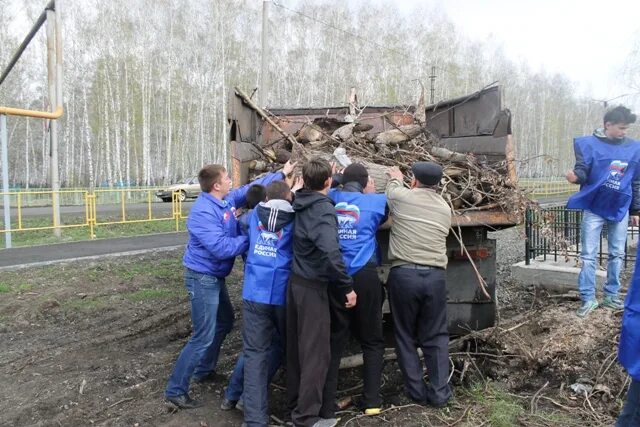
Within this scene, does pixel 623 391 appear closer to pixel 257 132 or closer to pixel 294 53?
pixel 257 132

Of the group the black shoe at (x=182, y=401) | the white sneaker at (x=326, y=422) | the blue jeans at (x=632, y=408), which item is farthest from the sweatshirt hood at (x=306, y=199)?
the blue jeans at (x=632, y=408)

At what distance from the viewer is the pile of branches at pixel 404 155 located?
452 cm

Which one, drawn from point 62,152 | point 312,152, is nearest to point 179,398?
point 312,152

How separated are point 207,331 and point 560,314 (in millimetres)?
3179

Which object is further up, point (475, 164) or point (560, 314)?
point (475, 164)

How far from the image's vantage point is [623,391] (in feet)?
11.6

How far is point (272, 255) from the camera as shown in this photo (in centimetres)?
349

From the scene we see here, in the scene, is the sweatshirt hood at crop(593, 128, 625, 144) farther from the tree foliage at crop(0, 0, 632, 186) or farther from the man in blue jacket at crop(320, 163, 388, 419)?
the tree foliage at crop(0, 0, 632, 186)

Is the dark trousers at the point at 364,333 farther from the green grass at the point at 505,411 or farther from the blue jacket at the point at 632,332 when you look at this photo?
the blue jacket at the point at 632,332

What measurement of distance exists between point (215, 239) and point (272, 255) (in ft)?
1.53

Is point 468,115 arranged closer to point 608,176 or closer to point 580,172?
point 580,172

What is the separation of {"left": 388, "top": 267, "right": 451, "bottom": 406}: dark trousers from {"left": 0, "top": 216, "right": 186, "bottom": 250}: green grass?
386 inches

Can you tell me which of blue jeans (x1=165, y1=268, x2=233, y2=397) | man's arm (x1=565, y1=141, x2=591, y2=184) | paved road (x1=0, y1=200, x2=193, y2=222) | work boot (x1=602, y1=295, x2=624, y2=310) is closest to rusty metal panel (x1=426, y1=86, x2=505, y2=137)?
man's arm (x1=565, y1=141, x2=591, y2=184)

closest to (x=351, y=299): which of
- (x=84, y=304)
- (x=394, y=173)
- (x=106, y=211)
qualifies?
(x=394, y=173)
